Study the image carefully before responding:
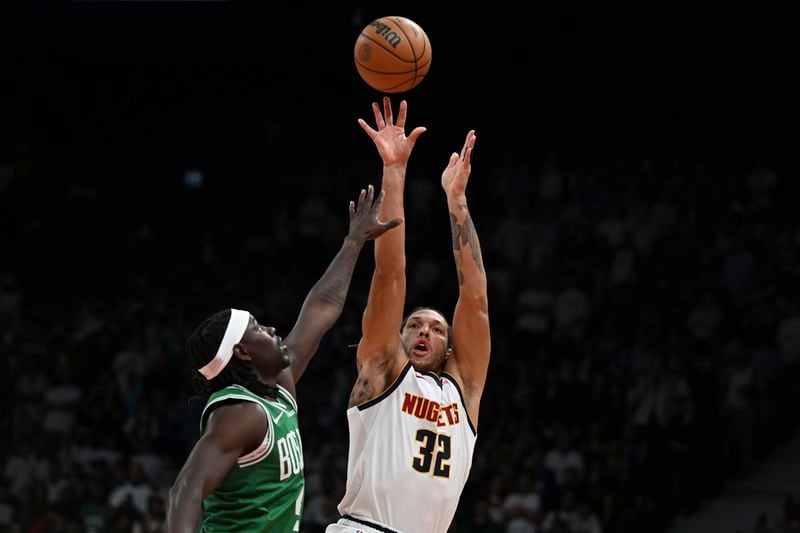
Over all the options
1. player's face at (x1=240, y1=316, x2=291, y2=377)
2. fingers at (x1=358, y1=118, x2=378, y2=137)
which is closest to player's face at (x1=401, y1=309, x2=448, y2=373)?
fingers at (x1=358, y1=118, x2=378, y2=137)

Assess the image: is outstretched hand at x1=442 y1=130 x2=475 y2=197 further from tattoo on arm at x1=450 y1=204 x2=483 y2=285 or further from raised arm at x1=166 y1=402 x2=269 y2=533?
raised arm at x1=166 y1=402 x2=269 y2=533

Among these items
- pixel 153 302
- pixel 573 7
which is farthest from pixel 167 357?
pixel 573 7

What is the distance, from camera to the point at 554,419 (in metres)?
13.1

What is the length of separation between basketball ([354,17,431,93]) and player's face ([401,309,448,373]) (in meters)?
1.46

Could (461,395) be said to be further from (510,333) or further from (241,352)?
(510,333)

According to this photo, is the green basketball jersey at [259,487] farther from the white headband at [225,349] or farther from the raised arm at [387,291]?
the raised arm at [387,291]

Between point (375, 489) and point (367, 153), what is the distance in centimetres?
1336

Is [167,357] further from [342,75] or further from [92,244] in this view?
[342,75]

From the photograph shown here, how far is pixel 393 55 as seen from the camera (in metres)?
7.11

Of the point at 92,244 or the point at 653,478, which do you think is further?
the point at 92,244

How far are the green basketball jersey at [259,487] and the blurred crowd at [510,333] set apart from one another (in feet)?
23.2

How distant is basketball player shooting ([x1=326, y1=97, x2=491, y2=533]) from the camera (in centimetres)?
589

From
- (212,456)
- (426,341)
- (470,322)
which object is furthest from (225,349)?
(470,322)

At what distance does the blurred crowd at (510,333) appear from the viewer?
12.6 metres
